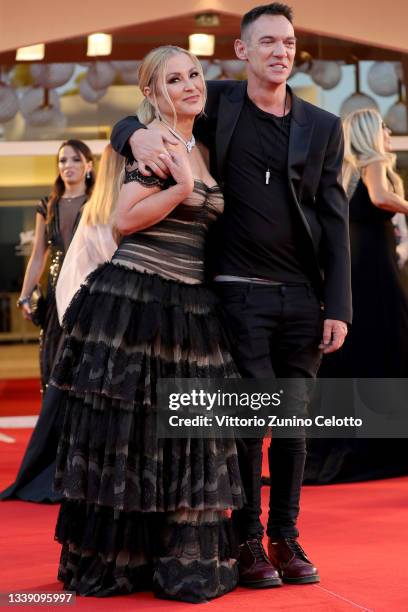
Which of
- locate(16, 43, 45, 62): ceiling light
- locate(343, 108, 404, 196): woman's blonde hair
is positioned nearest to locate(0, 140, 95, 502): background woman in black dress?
locate(343, 108, 404, 196): woman's blonde hair

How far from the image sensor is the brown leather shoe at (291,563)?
3506mm

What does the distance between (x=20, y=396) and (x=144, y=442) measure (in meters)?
6.36

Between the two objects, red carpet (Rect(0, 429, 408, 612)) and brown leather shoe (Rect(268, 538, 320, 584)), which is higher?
brown leather shoe (Rect(268, 538, 320, 584))

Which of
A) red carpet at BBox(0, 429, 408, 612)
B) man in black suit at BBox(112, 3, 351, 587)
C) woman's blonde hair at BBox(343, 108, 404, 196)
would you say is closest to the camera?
red carpet at BBox(0, 429, 408, 612)

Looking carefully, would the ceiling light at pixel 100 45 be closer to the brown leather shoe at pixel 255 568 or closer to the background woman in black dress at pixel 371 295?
the background woman in black dress at pixel 371 295

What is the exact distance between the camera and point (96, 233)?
446 cm

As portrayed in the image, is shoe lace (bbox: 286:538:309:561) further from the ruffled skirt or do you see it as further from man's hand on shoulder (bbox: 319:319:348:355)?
man's hand on shoulder (bbox: 319:319:348:355)

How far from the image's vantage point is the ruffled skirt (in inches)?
131

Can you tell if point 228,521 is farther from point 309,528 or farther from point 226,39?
point 226,39

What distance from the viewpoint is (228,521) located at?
3.45m

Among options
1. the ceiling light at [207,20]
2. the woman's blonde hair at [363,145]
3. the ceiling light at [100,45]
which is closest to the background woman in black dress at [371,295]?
the woman's blonde hair at [363,145]

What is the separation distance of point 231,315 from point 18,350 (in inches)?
238

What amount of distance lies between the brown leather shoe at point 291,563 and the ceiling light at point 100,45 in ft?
20.6

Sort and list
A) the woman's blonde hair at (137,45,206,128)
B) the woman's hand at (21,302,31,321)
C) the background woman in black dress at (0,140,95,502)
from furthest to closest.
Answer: the woman's hand at (21,302,31,321), the background woman in black dress at (0,140,95,502), the woman's blonde hair at (137,45,206,128)
